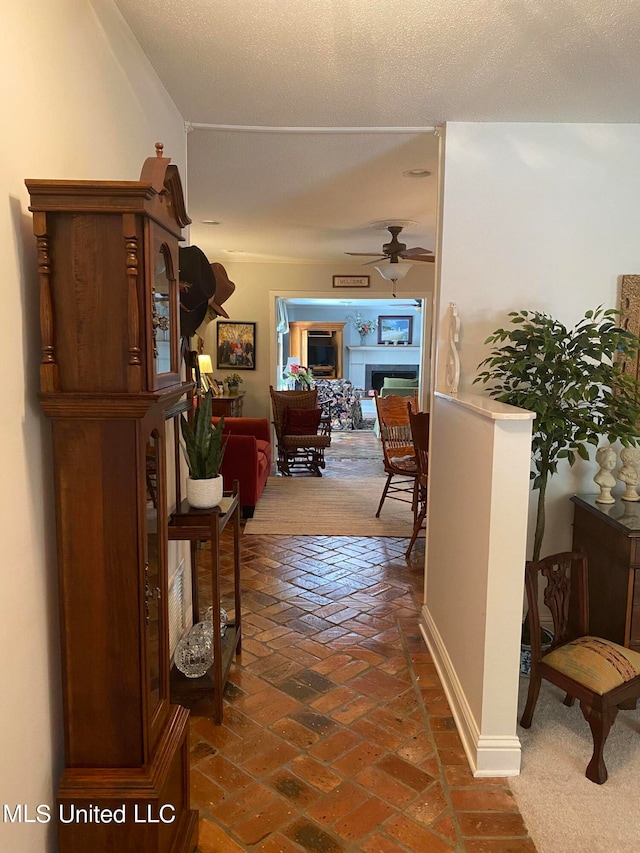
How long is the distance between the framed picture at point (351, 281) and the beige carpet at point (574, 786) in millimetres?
5514

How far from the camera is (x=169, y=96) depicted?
2.57m

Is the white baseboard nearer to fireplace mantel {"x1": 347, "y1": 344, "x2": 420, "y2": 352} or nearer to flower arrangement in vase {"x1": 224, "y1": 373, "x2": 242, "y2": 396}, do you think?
flower arrangement in vase {"x1": 224, "y1": 373, "x2": 242, "y2": 396}

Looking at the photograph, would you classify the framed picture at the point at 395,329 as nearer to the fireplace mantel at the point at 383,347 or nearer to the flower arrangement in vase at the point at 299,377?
the fireplace mantel at the point at 383,347

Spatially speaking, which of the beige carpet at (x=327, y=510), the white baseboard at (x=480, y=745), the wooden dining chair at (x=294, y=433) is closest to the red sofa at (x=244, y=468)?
the beige carpet at (x=327, y=510)

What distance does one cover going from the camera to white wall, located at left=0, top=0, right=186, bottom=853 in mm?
1274

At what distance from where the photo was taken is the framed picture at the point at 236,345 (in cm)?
736

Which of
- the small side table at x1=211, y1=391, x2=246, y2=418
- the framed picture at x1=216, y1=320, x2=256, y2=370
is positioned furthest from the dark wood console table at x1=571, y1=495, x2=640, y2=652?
the framed picture at x1=216, y1=320, x2=256, y2=370

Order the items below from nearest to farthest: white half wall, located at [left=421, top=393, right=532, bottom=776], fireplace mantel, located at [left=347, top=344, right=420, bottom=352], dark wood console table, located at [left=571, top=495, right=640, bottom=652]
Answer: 1. white half wall, located at [left=421, top=393, right=532, bottom=776]
2. dark wood console table, located at [left=571, top=495, right=640, bottom=652]
3. fireplace mantel, located at [left=347, top=344, right=420, bottom=352]

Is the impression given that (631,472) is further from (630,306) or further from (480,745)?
(480,745)

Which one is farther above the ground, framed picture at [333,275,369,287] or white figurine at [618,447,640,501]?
framed picture at [333,275,369,287]

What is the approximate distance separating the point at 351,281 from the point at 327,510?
9.99ft

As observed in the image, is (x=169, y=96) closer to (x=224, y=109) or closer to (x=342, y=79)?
(x=224, y=109)

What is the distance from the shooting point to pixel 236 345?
7410 mm

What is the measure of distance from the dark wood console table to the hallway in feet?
2.63
